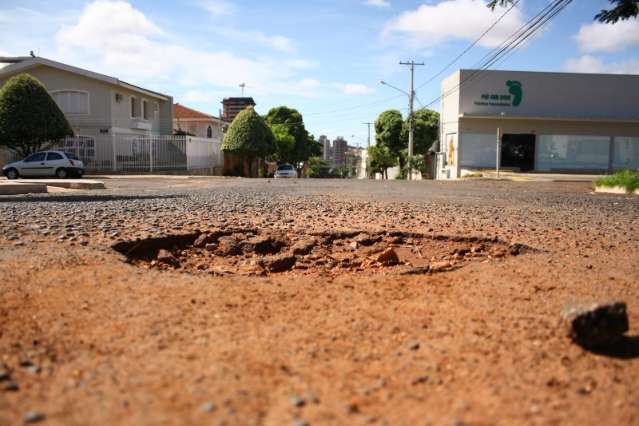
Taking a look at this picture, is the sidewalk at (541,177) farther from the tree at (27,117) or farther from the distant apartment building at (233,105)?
the distant apartment building at (233,105)

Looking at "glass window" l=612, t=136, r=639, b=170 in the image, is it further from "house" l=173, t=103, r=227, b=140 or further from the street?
the street

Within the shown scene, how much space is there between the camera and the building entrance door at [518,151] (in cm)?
3409

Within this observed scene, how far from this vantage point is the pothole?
4965 mm

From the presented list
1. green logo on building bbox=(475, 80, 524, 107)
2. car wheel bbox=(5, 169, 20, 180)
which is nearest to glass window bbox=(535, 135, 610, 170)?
green logo on building bbox=(475, 80, 524, 107)

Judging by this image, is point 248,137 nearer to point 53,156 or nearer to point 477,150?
point 53,156

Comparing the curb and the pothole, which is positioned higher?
the curb

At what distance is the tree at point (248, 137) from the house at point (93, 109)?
4.38 meters

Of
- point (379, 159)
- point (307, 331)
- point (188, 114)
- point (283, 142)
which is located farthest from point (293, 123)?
point (307, 331)

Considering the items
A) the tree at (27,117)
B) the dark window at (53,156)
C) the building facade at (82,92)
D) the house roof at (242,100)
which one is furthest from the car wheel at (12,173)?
the house roof at (242,100)

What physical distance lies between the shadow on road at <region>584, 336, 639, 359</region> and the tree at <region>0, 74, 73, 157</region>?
2708 cm

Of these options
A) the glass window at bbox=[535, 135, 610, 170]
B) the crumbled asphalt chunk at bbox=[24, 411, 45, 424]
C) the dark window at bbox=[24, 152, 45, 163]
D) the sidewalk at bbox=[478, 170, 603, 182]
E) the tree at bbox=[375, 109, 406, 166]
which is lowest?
the crumbled asphalt chunk at bbox=[24, 411, 45, 424]

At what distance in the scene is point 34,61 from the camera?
30.9 metres

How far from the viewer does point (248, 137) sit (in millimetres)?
34250

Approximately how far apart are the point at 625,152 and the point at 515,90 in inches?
331
